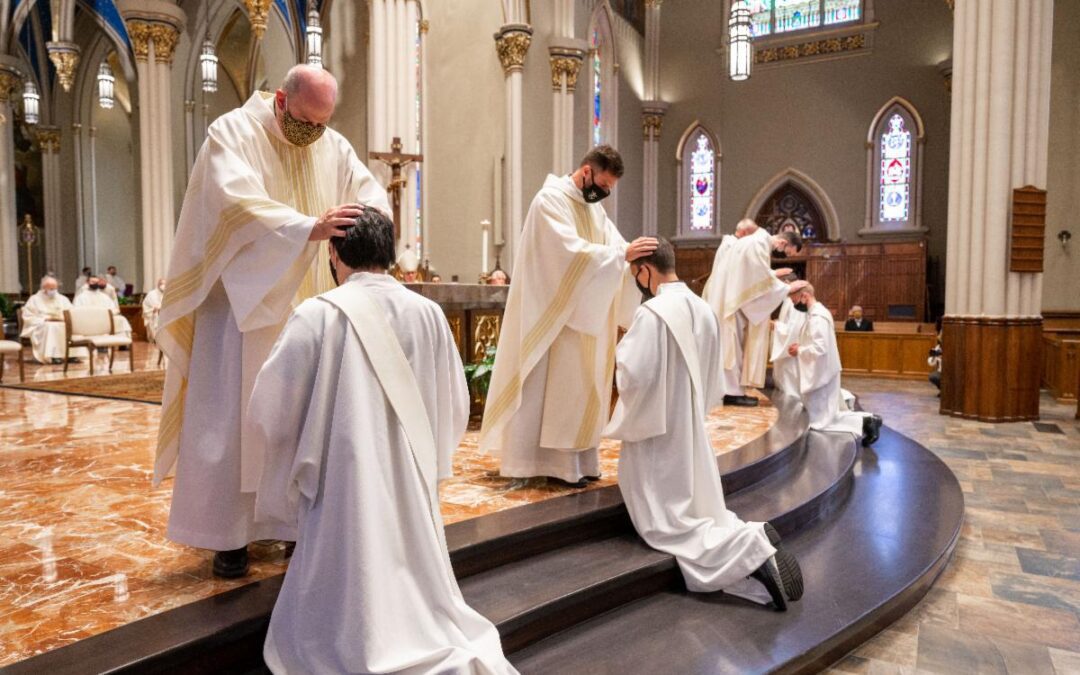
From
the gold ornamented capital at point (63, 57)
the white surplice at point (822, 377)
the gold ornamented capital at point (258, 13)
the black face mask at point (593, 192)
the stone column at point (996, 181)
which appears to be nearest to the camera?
the black face mask at point (593, 192)

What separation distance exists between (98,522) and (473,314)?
3269mm

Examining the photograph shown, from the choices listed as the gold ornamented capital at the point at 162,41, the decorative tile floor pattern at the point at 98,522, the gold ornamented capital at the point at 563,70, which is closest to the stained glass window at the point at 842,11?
the gold ornamented capital at the point at 563,70

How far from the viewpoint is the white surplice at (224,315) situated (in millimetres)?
2438

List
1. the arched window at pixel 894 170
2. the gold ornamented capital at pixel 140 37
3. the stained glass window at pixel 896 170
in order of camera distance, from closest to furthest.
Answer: the gold ornamented capital at pixel 140 37
the arched window at pixel 894 170
the stained glass window at pixel 896 170

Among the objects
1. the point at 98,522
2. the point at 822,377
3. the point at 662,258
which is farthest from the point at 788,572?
the point at 822,377

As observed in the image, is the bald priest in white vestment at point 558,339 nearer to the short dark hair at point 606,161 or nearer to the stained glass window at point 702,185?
the short dark hair at point 606,161

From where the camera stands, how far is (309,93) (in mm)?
2545

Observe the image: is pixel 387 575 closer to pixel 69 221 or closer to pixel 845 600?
pixel 845 600

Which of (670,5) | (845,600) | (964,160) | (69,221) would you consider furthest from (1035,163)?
(69,221)

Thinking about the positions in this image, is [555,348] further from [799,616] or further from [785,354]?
[785,354]

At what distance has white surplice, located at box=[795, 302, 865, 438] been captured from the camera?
6113mm

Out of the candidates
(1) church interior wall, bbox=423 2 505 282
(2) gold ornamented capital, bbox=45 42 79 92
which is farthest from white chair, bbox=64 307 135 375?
(2) gold ornamented capital, bbox=45 42 79 92

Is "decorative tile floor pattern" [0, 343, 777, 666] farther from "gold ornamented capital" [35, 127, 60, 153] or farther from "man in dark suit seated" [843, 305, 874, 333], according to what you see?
"gold ornamented capital" [35, 127, 60, 153]

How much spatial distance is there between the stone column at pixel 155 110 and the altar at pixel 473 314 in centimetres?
996
